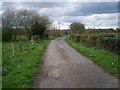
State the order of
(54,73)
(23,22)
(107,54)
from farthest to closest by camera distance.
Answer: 1. (23,22)
2. (107,54)
3. (54,73)

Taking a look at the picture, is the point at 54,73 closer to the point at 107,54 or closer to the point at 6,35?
the point at 107,54

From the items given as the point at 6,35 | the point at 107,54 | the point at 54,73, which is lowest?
the point at 54,73

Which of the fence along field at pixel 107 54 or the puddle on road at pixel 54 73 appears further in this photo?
the fence along field at pixel 107 54

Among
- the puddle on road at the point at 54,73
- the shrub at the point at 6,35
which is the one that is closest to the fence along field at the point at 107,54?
the puddle on road at the point at 54,73

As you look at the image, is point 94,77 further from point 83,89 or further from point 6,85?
point 6,85

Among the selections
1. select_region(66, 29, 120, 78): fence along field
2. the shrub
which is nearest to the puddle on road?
select_region(66, 29, 120, 78): fence along field

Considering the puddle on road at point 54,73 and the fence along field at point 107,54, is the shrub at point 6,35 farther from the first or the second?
the puddle on road at point 54,73

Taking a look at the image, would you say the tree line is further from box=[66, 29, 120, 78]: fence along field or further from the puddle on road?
the puddle on road

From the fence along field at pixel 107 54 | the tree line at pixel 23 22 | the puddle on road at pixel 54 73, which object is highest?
the tree line at pixel 23 22

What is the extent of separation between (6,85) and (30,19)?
56.1 metres

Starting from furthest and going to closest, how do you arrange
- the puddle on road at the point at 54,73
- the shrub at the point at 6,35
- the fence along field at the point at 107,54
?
the shrub at the point at 6,35 → the fence along field at the point at 107,54 → the puddle on road at the point at 54,73

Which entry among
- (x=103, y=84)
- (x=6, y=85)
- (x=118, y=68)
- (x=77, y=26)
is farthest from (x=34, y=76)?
(x=77, y=26)

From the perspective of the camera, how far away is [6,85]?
10430 mm

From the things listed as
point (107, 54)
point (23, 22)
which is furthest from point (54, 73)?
point (23, 22)
